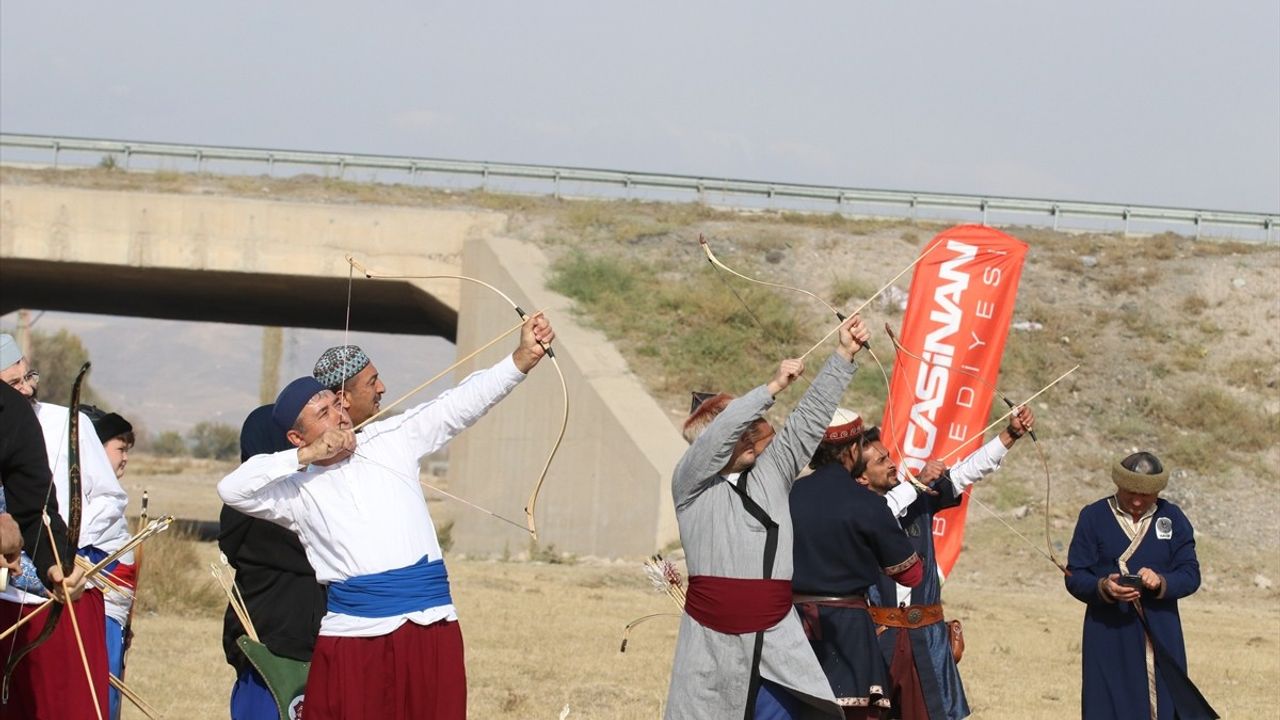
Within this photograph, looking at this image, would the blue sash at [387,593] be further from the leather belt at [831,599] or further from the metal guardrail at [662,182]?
the metal guardrail at [662,182]

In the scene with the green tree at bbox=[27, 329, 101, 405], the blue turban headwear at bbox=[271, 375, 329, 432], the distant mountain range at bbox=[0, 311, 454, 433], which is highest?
the distant mountain range at bbox=[0, 311, 454, 433]

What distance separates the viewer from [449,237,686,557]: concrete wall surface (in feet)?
64.5

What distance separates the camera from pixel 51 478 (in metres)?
5.08

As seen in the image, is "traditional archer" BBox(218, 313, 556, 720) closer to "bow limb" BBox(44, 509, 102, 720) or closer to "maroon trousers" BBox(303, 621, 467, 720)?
"maroon trousers" BBox(303, 621, 467, 720)

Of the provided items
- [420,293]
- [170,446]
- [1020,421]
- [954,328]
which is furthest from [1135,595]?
[170,446]

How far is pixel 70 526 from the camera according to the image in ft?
16.9

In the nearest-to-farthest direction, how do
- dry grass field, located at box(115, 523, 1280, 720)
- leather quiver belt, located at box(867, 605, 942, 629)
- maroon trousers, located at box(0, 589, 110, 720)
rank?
maroon trousers, located at box(0, 589, 110, 720) → leather quiver belt, located at box(867, 605, 942, 629) → dry grass field, located at box(115, 523, 1280, 720)

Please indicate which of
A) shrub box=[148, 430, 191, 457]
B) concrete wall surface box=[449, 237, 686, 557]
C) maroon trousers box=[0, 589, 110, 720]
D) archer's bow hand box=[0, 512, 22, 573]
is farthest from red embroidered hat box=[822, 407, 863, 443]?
shrub box=[148, 430, 191, 457]

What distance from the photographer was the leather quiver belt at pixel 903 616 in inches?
273

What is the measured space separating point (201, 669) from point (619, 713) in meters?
3.12

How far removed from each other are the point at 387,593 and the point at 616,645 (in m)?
7.88

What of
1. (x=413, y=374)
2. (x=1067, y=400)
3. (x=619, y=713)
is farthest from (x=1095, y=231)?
(x=413, y=374)

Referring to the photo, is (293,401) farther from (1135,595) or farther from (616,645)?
(616,645)

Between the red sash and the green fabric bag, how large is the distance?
160 centimetres
